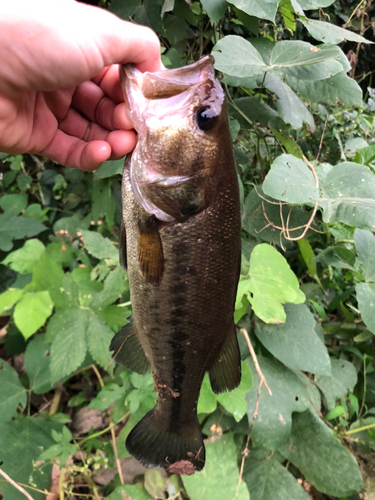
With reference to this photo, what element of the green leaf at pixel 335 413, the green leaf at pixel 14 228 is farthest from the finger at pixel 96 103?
the green leaf at pixel 335 413

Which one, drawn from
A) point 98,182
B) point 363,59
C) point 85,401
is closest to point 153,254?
point 98,182

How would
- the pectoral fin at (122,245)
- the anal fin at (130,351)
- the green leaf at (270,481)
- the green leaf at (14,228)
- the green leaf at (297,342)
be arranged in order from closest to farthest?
the pectoral fin at (122,245) → the anal fin at (130,351) → the green leaf at (297,342) → the green leaf at (270,481) → the green leaf at (14,228)

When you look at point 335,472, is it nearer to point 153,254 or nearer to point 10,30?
point 153,254

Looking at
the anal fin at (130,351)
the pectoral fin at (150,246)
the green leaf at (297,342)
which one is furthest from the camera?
the green leaf at (297,342)

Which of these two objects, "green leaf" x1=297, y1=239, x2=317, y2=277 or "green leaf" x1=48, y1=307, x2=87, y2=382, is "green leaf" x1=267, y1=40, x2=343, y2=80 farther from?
"green leaf" x1=48, y1=307, x2=87, y2=382

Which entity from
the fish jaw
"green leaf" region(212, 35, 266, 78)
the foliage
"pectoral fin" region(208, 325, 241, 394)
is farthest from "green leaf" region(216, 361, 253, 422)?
"green leaf" region(212, 35, 266, 78)

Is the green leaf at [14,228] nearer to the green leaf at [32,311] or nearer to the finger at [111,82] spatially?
the green leaf at [32,311]
